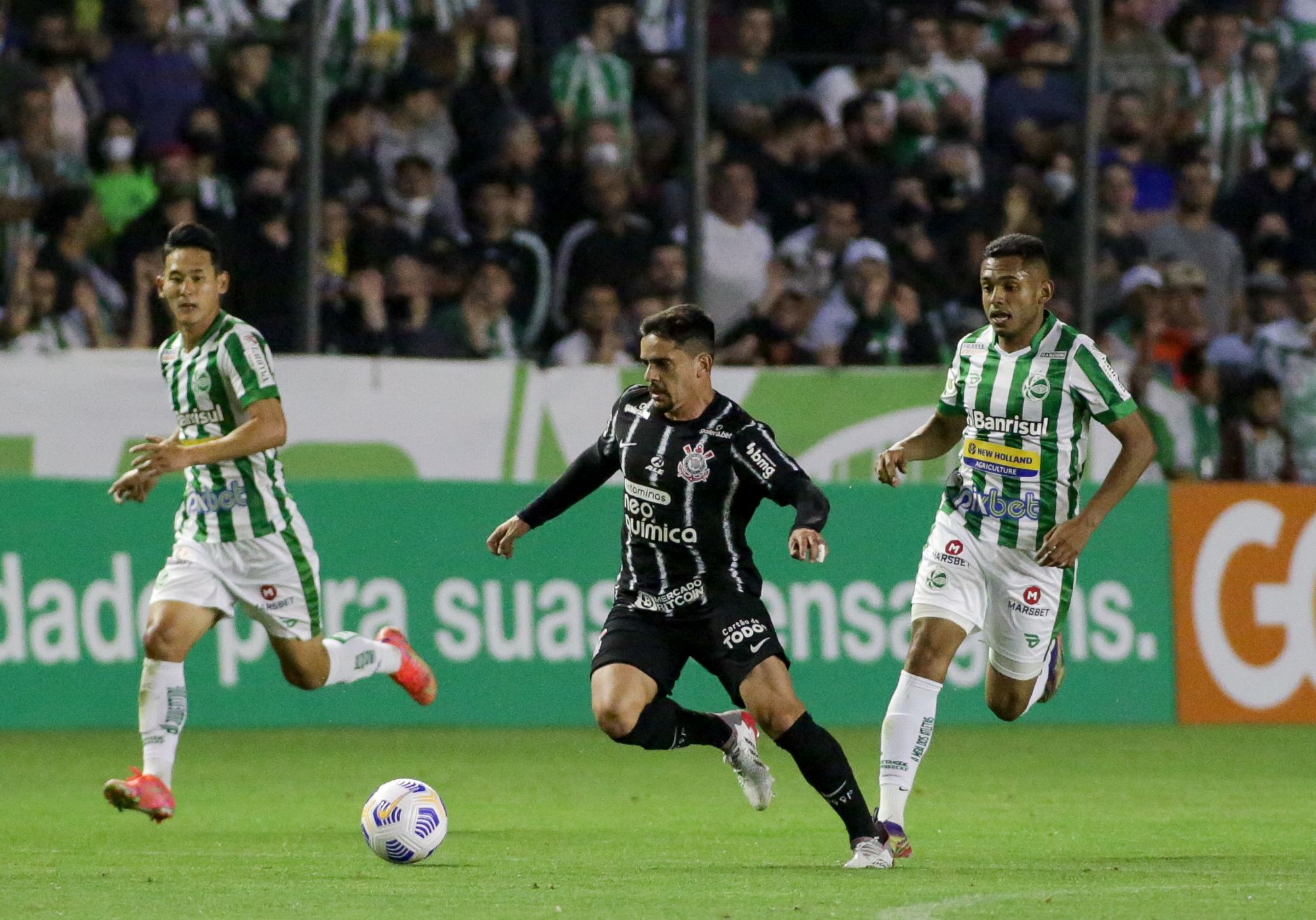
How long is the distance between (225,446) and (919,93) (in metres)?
8.24

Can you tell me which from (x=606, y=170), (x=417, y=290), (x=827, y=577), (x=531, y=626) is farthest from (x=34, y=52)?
(x=827, y=577)

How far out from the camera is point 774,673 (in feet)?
23.0

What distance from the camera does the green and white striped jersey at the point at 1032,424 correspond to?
751cm

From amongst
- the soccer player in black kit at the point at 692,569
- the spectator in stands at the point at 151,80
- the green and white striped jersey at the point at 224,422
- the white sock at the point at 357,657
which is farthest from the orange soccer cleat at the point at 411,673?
the spectator in stands at the point at 151,80

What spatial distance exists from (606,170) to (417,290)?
5.01 feet

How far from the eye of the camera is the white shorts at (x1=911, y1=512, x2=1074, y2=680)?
24.8 ft

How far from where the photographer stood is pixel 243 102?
44.5 feet

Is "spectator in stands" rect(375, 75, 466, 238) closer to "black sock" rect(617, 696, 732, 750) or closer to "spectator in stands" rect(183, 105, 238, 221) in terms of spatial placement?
"spectator in stands" rect(183, 105, 238, 221)

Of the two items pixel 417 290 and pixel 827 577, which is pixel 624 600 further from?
pixel 417 290

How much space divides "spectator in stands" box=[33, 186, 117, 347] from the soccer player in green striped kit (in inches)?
268

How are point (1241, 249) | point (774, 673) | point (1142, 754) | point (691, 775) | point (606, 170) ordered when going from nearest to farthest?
point (774, 673)
point (691, 775)
point (1142, 754)
point (606, 170)
point (1241, 249)

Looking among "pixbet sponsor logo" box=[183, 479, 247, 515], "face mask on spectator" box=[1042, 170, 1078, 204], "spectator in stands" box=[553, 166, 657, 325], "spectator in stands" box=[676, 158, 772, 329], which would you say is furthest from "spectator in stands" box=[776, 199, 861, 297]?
"pixbet sponsor logo" box=[183, 479, 247, 515]

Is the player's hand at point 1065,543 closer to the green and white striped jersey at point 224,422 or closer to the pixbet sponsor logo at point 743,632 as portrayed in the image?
the pixbet sponsor logo at point 743,632

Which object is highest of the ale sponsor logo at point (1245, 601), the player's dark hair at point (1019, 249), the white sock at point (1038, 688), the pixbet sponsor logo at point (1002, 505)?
the player's dark hair at point (1019, 249)
